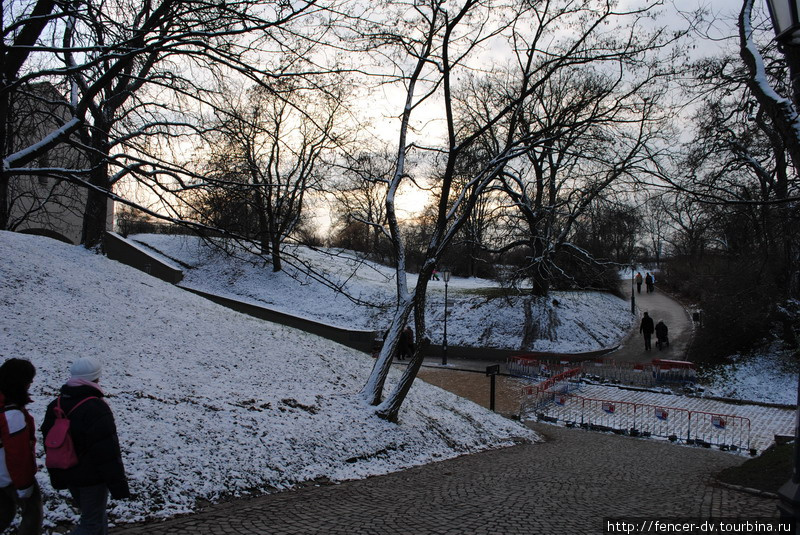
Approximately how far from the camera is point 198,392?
8883 millimetres

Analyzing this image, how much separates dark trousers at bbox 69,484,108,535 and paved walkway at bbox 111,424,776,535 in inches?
47.5

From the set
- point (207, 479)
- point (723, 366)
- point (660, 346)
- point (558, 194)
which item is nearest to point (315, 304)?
point (558, 194)

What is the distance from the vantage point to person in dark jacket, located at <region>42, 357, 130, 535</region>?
399cm

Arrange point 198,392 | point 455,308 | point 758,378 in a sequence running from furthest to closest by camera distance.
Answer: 1. point 455,308
2. point 758,378
3. point 198,392

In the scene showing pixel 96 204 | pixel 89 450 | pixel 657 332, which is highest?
pixel 96 204

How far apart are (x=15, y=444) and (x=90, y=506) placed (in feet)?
2.22

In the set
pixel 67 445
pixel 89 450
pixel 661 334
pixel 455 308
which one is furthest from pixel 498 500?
pixel 455 308

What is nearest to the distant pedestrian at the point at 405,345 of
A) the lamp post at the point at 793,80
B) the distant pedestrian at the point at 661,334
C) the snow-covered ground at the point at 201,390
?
the snow-covered ground at the point at 201,390

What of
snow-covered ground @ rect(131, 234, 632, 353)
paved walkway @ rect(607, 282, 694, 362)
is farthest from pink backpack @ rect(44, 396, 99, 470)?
paved walkway @ rect(607, 282, 694, 362)

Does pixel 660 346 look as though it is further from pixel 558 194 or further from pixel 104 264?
pixel 104 264

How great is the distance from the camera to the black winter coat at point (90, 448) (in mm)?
3990

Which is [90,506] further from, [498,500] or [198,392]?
[198,392]

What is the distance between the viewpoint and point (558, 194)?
2967 centimetres

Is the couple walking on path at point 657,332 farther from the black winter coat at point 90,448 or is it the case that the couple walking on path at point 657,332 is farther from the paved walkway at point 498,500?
the black winter coat at point 90,448
